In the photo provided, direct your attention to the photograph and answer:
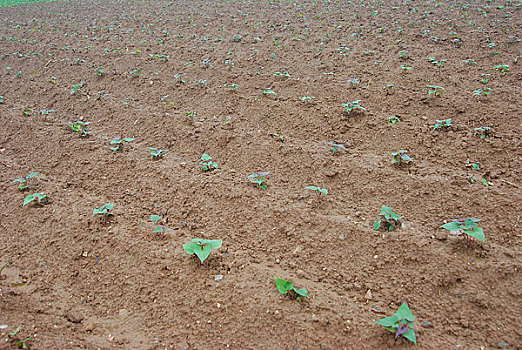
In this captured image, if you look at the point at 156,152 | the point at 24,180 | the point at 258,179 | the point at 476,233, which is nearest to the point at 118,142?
the point at 156,152

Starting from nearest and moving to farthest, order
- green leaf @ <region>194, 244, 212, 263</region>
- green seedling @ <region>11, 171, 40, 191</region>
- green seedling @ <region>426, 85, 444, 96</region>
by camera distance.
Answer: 1. green leaf @ <region>194, 244, 212, 263</region>
2. green seedling @ <region>11, 171, 40, 191</region>
3. green seedling @ <region>426, 85, 444, 96</region>

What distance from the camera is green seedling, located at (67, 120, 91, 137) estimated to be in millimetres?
3474

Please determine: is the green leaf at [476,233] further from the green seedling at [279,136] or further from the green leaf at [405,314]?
the green seedling at [279,136]

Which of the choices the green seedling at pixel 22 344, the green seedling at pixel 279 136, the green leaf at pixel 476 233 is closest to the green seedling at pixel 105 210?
the green seedling at pixel 22 344

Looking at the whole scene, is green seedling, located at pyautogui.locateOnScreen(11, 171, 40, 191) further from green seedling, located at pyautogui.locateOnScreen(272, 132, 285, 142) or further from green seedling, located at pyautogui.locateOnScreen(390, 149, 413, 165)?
green seedling, located at pyautogui.locateOnScreen(390, 149, 413, 165)

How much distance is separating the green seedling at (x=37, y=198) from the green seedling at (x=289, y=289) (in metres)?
Result: 2.02

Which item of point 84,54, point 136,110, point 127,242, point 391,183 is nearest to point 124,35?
point 84,54

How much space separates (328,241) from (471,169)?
1.41m

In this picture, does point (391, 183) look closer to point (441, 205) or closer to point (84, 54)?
point (441, 205)

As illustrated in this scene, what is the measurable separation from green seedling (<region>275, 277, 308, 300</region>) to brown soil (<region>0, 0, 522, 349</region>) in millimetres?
51

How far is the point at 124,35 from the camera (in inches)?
274

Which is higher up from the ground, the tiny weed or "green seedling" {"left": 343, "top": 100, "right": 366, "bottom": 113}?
"green seedling" {"left": 343, "top": 100, "right": 366, "bottom": 113}

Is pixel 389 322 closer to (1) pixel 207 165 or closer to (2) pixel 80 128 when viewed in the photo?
(1) pixel 207 165

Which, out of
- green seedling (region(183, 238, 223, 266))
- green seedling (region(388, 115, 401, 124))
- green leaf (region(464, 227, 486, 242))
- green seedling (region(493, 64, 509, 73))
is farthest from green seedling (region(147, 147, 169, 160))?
green seedling (region(493, 64, 509, 73))
